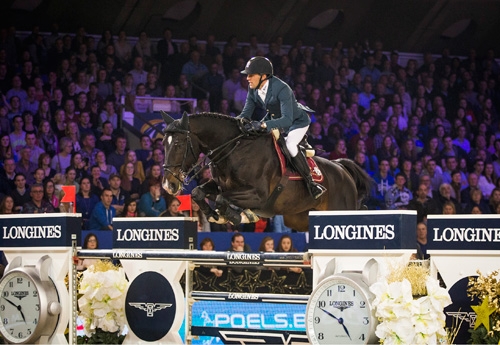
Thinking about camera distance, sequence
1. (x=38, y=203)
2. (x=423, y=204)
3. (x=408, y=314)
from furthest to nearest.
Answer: (x=423, y=204) → (x=38, y=203) → (x=408, y=314)

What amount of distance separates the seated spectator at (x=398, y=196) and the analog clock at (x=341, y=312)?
6.70m

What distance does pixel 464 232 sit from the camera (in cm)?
430

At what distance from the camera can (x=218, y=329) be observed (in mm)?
5070

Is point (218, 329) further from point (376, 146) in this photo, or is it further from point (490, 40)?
point (490, 40)

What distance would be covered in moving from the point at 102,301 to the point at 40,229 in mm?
674

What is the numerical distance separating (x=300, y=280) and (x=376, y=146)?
4955 millimetres

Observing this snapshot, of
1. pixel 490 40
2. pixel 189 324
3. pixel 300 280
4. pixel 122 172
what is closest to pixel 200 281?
pixel 300 280

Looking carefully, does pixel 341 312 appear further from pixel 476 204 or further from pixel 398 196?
pixel 476 204

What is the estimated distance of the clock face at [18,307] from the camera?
5.45 meters

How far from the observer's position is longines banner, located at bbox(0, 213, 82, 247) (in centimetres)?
555

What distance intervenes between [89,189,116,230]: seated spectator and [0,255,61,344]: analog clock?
3579 millimetres

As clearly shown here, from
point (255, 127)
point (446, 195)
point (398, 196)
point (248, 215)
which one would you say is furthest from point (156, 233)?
point (446, 195)

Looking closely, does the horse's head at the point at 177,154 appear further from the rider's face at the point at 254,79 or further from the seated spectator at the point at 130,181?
the seated spectator at the point at 130,181

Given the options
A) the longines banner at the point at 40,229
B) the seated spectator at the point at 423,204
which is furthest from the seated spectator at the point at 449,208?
the longines banner at the point at 40,229
